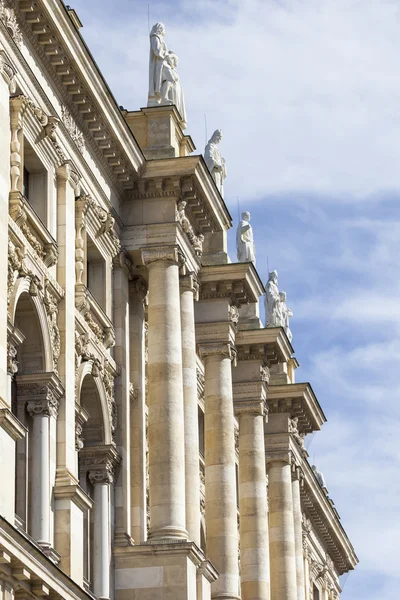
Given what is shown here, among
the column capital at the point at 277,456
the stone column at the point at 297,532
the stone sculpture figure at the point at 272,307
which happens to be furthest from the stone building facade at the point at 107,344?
the stone sculpture figure at the point at 272,307

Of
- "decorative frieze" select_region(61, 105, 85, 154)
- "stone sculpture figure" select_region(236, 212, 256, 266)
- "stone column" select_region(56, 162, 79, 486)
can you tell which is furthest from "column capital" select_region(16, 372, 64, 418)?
"stone sculpture figure" select_region(236, 212, 256, 266)

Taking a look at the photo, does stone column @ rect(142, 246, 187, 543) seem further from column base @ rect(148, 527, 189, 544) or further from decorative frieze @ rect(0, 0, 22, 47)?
decorative frieze @ rect(0, 0, 22, 47)

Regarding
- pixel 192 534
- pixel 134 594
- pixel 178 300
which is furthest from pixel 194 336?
pixel 134 594

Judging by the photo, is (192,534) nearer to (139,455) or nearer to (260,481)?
(139,455)

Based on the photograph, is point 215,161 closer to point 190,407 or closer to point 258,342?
point 258,342

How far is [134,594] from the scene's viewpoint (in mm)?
41062

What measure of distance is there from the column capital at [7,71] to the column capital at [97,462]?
385 inches

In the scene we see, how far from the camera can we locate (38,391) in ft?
123

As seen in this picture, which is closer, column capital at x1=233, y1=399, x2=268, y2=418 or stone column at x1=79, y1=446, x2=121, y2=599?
stone column at x1=79, y1=446, x2=121, y2=599

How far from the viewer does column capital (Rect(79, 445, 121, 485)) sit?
41656mm

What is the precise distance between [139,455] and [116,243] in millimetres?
5536

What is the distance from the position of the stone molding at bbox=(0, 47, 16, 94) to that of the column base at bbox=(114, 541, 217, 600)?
38.8ft

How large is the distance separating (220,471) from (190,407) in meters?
4.01

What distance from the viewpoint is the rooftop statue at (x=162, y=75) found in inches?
1855
